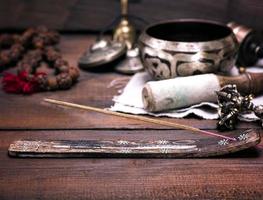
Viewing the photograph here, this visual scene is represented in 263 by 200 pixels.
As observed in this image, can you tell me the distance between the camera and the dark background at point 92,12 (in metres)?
1.31

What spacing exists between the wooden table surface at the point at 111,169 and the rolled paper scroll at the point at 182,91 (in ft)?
0.13

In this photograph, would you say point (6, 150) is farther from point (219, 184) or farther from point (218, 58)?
point (218, 58)

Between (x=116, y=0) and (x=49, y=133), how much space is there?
0.67m

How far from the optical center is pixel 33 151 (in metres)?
0.72

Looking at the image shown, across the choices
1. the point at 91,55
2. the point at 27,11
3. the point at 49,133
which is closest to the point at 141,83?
the point at 91,55

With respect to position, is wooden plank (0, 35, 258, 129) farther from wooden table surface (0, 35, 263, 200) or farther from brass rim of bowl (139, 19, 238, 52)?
brass rim of bowl (139, 19, 238, 52)

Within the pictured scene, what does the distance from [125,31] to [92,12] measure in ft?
0.66

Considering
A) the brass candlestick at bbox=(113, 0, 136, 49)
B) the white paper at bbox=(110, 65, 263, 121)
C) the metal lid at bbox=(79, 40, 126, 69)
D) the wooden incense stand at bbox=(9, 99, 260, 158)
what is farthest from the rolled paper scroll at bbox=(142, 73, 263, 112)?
the brass candlestick at bbox=(113, 0, 136, 49)

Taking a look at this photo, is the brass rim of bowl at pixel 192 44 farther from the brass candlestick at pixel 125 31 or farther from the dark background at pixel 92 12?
the dark background at pixel 92 12

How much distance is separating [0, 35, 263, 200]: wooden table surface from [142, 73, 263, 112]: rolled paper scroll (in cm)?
4

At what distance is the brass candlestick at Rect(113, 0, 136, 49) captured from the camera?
3.94 ft

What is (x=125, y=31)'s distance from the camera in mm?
1207

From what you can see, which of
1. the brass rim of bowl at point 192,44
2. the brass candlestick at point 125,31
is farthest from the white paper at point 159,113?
the brass candlestick at point 125,31

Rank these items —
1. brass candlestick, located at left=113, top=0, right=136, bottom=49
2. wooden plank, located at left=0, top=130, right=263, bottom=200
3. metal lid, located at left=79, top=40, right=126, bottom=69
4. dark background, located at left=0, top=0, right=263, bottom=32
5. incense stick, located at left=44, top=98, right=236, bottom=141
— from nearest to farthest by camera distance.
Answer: wooden plank, located at left=0, top=130, right=263, bottom=200 < incense stick, located at left=44, top=98, right=236, bottom=141 < metal lid, located at left=79, top=40, right=126, bottom=69 < brass candlestick, located at left=113, top=0, right=136, bottom=49 < dark background, located at left=0, top=0, right=263, bottom=32
